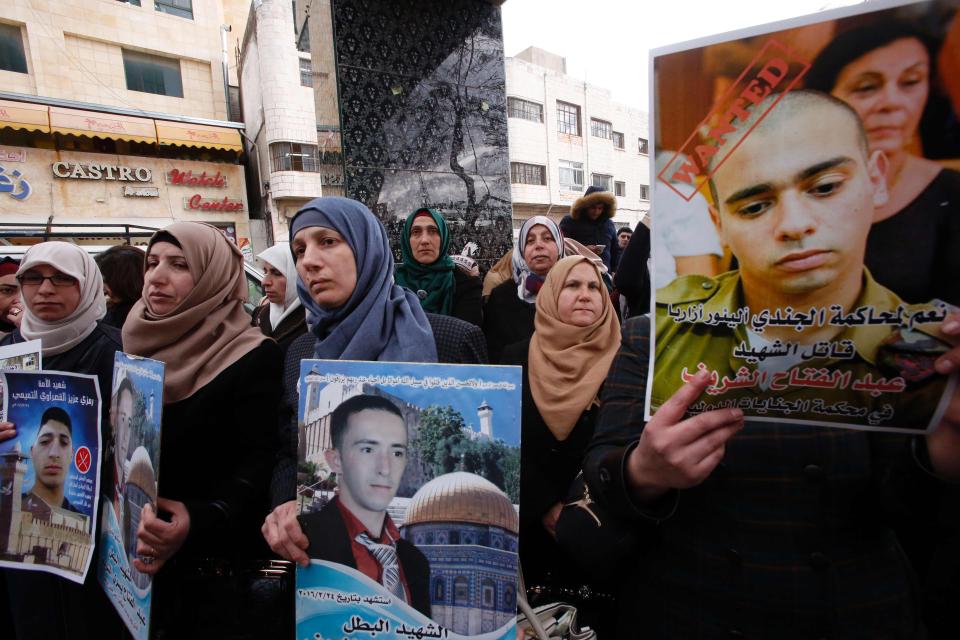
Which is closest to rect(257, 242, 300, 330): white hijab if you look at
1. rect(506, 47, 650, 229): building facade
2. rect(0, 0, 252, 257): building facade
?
rect(0, 0, 252, 257): building facade

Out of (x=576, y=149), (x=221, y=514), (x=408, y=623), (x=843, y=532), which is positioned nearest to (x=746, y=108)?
(x=843, y=532)

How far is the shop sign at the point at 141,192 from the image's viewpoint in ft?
52.1

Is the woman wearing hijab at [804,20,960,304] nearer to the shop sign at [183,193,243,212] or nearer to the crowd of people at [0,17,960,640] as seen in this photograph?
the crowd of people at [0,17,960,640]

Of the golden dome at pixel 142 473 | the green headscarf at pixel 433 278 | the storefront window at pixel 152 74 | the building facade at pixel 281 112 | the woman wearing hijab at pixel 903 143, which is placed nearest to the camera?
the woman wearing hijab at pixel 903 143

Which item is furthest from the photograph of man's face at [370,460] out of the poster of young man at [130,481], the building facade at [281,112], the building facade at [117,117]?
the building facade at [281,112]

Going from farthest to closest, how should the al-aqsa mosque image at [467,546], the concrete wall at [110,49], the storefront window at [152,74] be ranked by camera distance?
the storefront window at [152,74] → the concrete wall at [110,49] → the al-aqsa mosque image at [467,546]

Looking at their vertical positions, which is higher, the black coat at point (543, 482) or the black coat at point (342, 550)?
the black coat at point (342, 550)

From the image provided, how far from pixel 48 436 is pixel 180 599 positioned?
28.1 inches

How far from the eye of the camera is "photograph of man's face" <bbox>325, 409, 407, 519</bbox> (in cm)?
116

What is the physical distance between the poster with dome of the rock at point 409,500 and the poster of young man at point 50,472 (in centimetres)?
89

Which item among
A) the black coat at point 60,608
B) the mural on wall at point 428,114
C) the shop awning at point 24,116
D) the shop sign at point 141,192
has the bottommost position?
the black coat at point 60,608

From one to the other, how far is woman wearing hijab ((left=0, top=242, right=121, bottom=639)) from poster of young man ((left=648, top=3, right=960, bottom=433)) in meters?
1.88

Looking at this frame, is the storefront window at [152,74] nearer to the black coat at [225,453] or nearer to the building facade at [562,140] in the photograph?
the building facade at [562,140]

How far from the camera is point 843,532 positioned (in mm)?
910
